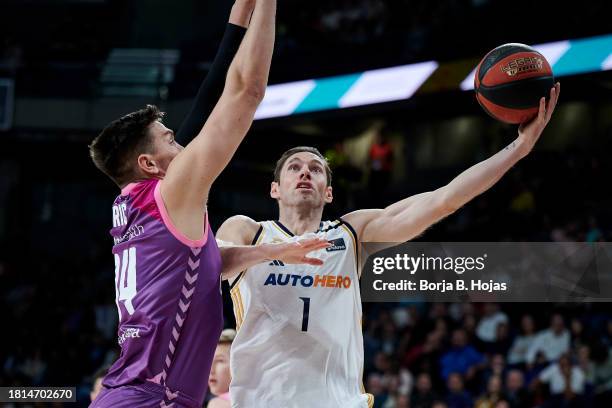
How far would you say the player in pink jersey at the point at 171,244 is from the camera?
3.53 metres

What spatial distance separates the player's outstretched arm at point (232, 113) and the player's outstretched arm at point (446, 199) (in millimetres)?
1441

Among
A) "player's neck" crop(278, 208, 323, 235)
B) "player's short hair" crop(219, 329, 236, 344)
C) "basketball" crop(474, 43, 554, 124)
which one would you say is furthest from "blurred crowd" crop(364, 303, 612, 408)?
"basketball" crop(474, 43, 554, 124)

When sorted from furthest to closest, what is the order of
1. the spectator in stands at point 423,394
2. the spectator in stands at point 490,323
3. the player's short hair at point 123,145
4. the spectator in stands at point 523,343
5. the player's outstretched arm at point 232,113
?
the spectator in stands at point 490,323 < the spectator in stands at point 523,343 < the spectator in stands at point 423,394 < the player's short hair at point 123,145 < the player's outstretched arm at point 232,113

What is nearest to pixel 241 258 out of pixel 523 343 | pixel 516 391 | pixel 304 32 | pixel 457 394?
pixel 516 391

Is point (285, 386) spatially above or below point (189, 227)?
below

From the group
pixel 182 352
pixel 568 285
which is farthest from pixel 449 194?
pixel 568 285

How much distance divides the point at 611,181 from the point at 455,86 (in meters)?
2.61

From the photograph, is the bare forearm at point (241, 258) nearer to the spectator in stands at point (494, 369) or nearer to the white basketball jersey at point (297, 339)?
the white basketball jersey at point (297, 339)

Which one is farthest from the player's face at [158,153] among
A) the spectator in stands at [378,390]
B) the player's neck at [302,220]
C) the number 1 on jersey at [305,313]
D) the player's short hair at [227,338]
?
the spectator in stands at [378,390]

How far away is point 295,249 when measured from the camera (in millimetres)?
3984

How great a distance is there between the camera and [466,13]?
14.7 m

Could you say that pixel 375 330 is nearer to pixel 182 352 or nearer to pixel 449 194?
pixel 449 194

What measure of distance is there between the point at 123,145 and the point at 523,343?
8.03 metres

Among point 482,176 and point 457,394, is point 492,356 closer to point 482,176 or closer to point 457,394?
point 457,394
